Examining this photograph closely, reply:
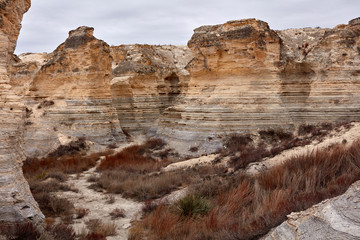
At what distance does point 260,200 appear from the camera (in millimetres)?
5633

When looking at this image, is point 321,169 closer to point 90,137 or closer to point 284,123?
point 284,123

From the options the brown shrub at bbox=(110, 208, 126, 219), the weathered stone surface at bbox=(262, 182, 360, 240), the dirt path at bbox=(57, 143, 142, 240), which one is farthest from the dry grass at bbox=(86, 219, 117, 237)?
the weathered stone surface at bbox=(262, 182, 360, 240)

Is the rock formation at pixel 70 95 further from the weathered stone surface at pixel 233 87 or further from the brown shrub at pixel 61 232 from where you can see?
the brown shrub at pixel 61 232

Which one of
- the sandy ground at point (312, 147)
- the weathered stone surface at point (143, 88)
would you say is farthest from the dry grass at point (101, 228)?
the weathered stone surface at point (143, 88)

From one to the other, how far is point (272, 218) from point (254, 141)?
10.9 m

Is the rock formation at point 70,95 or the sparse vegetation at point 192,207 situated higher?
the rock formation at point 70,95

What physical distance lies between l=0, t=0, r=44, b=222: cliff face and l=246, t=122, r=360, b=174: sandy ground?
17.7 feet

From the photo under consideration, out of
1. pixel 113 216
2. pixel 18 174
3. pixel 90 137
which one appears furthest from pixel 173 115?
pixel 18 174

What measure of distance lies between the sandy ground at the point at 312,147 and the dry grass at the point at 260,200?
40.3 inches

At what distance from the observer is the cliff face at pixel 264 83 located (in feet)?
50.1

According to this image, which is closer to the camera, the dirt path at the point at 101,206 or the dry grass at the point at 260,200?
the dry grass at the point at 260,200

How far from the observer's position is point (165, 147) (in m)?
16.6

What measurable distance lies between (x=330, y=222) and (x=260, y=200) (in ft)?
9.63

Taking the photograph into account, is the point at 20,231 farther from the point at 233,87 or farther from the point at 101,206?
the point at 233,87
